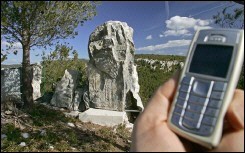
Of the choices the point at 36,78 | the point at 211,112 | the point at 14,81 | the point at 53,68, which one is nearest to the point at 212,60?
the point at 211,112

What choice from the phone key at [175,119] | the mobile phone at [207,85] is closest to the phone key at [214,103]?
the mobile phone at [207,85]

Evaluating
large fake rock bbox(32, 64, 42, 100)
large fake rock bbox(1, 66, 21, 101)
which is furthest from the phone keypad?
large fake rock bbox(32, 64, 42, 100)

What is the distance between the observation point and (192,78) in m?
2.19

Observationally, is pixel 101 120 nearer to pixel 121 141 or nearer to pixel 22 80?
pixel 121 141

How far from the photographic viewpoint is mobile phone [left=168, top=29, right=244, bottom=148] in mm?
1931

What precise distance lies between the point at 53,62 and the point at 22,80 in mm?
4233

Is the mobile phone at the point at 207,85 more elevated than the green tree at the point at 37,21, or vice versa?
the green tree at the point at 37,21

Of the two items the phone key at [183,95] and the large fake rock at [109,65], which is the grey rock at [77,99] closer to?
the large fake rock at [109,65]

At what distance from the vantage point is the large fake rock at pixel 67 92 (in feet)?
31.5

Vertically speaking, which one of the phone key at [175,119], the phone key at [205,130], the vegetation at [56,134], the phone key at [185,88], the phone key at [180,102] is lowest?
the vegetation at [56,134]

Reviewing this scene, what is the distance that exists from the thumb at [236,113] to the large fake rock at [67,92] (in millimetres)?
7948

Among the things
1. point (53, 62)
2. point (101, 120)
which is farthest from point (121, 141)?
Result: point (53, 62)

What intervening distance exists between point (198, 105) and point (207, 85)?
0.16m

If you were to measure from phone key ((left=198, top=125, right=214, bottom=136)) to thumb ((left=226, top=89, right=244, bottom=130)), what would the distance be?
0.12 meters
